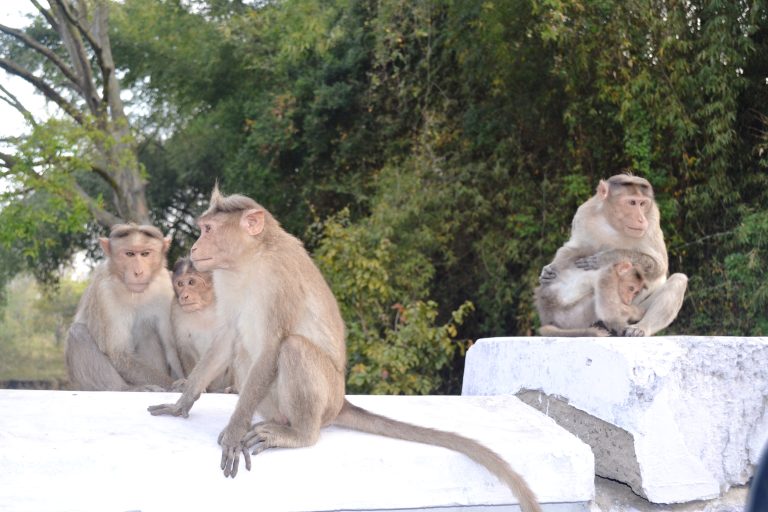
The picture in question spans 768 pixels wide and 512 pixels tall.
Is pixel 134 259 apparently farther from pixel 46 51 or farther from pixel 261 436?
pixel 46 51

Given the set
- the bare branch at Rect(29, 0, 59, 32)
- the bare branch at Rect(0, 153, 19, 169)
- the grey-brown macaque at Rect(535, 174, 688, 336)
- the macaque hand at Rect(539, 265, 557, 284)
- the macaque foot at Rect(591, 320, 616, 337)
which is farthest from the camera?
the bare branch at Rect(29, 0, 59, 32)

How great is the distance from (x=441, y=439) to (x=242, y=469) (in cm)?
55

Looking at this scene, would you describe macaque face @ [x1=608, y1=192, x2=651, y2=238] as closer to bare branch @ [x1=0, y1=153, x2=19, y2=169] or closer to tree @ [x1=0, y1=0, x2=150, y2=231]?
tree @ [x1=0, y1=0, x2=150, y2=231]

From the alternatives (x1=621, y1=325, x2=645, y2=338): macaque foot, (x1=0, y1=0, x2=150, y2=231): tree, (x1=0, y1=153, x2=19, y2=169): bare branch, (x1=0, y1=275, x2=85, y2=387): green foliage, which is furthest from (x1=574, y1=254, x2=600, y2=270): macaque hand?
(x1=0, y1=275, x2=85, y2=387): green foliage

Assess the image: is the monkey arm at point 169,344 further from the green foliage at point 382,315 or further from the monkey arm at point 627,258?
the green foliage at point 382,315

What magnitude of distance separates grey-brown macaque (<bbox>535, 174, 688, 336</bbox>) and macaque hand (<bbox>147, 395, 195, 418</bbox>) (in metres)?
2.14

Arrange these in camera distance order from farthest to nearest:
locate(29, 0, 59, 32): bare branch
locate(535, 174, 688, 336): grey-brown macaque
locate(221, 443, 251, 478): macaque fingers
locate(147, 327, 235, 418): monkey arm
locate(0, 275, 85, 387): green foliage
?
1. locate(0, 275, 85, 387): green foliage
2. locate(29, 0, 59, 32): bare branch
3. locate(535, 174, 688, 336): grey-brown macaque
4. locate(147, 327, 235, 418): monkey arm
5. locate(221, 443, 251, 478): macaque fingers

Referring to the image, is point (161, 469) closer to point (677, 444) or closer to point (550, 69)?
point (677, 444)

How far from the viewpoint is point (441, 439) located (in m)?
2.48

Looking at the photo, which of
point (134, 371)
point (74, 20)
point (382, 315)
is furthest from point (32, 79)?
point (134, 371)

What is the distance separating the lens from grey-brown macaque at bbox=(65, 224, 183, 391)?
4.29 m

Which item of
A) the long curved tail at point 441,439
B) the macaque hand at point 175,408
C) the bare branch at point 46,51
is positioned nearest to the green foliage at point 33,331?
the bare branch at point 46,51

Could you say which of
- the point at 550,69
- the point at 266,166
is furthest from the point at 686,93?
→ the point at 266,166

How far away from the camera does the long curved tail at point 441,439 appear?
7.73 ft
